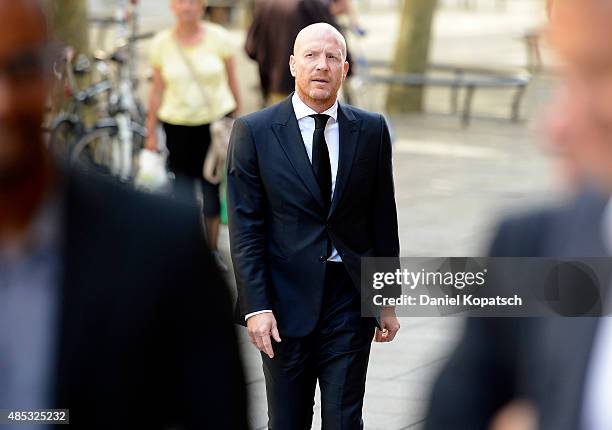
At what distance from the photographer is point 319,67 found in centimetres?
494

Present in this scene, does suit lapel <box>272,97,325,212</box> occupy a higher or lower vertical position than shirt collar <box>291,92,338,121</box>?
lower

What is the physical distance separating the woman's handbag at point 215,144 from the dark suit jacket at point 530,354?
7.04 metres

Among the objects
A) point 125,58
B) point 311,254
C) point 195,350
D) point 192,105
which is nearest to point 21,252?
point 195,350

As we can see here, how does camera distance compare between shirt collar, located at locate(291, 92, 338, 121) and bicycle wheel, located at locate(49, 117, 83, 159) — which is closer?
shirt collar, located at locate(291, 92, 338, 121)

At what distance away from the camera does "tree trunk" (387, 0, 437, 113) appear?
60.3ft

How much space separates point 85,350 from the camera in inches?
73.7

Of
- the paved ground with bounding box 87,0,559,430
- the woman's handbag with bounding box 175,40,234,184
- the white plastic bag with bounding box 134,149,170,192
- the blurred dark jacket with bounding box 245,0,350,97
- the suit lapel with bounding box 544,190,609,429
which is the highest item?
the suit lapel with bounding box 544,190,609,429

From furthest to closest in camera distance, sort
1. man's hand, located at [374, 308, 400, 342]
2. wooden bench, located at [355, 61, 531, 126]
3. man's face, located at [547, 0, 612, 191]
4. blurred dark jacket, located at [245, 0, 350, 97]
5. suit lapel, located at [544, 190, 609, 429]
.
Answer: wooden bench, located at [355, 61, 531, 126] < blurred dark jacket, located at [245, 0, 350, 97] < man's hand, located at [374, 308, 400, 342] < suit lapel, located at [544, 190, 609, 429] < man's face, located at [547, 0, 612, 191]

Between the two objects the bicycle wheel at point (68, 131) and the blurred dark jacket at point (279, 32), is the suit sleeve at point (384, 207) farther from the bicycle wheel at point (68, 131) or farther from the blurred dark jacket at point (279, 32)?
the bicycle wheel at point (68, 131)

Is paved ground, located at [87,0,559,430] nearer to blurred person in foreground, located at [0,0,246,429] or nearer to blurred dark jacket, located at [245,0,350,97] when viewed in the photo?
→ blurred person in foreground, located at [0,0,246,429]

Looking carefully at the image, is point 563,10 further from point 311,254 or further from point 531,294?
point 311,254

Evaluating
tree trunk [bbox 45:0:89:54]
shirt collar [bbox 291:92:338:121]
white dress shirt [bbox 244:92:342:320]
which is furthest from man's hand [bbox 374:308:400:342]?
tree trunk [bbox 45:0:89:54]

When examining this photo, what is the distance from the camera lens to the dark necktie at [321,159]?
4922 millimetres

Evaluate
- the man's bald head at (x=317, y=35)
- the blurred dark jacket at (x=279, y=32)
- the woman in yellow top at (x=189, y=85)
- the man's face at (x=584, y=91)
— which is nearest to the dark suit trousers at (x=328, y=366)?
the man's bald head at (x=317, y=35)
